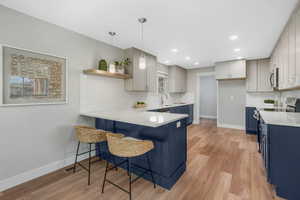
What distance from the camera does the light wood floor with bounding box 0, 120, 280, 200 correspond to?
1782 mm

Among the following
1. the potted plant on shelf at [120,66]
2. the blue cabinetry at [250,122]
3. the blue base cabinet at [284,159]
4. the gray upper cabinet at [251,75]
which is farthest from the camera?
the gray upper cabinet at [251,75]

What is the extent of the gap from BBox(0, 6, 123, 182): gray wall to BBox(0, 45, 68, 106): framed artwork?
96mm

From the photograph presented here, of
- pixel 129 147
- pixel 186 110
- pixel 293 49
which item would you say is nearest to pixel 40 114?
pixel 129 147

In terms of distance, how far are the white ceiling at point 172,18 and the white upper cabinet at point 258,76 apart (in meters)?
1.52

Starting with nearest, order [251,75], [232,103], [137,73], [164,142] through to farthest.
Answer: [164,142] < [137,73] < [251,75] < [232,103]

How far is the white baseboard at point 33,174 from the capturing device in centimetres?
193

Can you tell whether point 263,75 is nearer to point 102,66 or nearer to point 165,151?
point 165,151

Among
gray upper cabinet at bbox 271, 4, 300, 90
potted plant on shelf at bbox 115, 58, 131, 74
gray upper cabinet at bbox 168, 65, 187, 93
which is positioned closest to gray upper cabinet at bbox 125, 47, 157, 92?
potted plant on shelf at bbox 115, 58, 131, 74

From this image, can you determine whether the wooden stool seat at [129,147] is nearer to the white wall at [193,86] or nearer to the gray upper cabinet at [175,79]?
the gray upper cabinet at [175,79]

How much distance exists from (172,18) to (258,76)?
4053 millimetres

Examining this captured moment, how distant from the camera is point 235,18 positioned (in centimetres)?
221

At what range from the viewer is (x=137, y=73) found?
3643 mm

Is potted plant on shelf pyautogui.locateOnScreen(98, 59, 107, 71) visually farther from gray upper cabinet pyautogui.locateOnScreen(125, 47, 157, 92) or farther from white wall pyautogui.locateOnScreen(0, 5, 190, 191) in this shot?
gray upper cabinet pyautogui.locateOnScreen(125, 47, 157, 92)

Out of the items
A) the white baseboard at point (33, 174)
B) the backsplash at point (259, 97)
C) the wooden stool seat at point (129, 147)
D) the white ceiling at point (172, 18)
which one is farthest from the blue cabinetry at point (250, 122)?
the white baseboard at point (33, 174)
